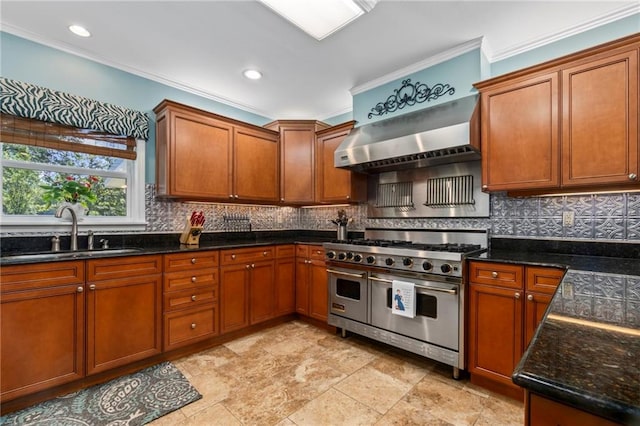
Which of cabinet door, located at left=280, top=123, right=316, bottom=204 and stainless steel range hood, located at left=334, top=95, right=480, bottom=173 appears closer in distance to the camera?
stainless steel range hood, located at left=334, top=95, right=480, bottom=173

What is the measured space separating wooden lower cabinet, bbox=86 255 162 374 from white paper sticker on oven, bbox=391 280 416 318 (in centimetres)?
195

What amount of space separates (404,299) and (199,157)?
241cm

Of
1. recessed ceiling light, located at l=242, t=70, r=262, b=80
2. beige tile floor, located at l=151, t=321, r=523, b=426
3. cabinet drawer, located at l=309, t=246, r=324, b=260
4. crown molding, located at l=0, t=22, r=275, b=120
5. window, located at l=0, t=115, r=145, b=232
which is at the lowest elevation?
beige tile floor, located at l=151, t=321, r=523, b=426

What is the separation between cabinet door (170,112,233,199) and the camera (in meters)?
2.89

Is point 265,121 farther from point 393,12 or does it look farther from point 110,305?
point 110,305

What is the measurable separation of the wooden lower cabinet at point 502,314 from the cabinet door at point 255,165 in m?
2.40

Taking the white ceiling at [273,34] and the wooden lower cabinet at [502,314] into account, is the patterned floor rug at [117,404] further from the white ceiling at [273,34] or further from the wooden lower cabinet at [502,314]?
the white ceiling at [273,34]

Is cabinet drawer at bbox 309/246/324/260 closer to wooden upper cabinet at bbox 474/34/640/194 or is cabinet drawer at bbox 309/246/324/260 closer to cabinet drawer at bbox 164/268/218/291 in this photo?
cabinet drawer at bbox 164/268/218/291

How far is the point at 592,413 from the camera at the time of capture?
1.62ft

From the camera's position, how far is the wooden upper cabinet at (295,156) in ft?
12.3

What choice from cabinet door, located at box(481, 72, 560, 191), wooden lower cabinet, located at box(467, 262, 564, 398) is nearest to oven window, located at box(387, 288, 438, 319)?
wooden lower cabinet, located at box(467, 262, 564, 398)

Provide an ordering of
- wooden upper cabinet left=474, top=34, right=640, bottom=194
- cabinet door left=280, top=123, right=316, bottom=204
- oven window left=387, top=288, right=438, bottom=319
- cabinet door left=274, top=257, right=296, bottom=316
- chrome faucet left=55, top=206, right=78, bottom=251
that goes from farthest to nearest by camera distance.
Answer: cabinet door left=280, top=123, right=316, bottom=204 → cabinet door left=274, top=257, right=296, bottom=316 → chrome faucet left=55, top=206, right=78, bottom=251 → oven window left=387, top=288, right=438, bottom=319 → wooden upper cabinet left=474, top=34, right=640, bottom=194

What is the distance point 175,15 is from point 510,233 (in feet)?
10.4

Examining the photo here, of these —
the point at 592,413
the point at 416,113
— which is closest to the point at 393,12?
the point at 416,113
